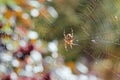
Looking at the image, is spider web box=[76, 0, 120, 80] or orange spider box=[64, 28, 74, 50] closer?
spider web box=[76, 0, 120, 80]

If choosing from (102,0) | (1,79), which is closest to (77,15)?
(102,0)

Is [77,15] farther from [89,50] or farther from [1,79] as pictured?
[1,79]

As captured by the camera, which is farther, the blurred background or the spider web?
the blurred background

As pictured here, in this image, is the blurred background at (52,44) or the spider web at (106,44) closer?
the spider web at (106,44)

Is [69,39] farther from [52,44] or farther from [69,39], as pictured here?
[52,44]

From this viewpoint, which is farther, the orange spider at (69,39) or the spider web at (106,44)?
the orange spider at (69,39)

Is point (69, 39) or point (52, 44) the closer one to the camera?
point (69, 39)

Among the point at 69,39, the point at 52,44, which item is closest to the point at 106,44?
the point at 69,39

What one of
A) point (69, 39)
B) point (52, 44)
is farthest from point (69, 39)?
point (52, 44)

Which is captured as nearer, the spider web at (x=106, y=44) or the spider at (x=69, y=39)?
the spider web at (x=106, y=44)
